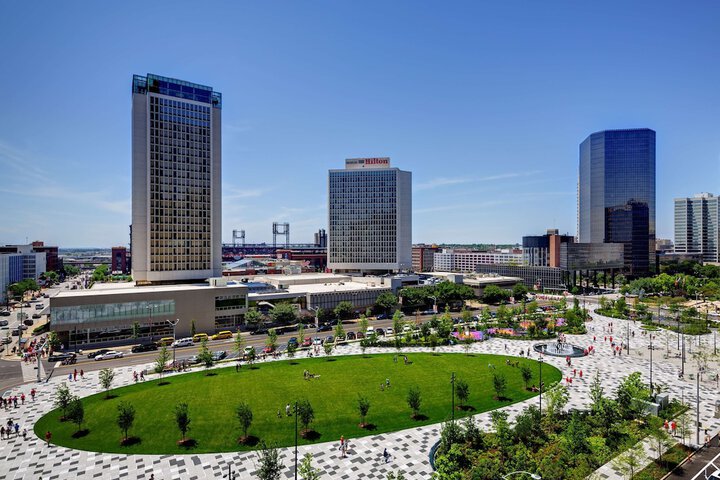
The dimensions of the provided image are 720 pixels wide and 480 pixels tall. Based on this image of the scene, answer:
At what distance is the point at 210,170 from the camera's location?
105688mm

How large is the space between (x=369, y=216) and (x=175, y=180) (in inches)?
3021

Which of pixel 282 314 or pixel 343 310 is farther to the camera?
pixel 343 310

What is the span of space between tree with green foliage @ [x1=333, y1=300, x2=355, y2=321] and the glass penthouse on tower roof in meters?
65.2

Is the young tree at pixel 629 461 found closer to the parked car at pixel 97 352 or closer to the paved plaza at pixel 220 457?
the paved plaza at pixel 220 457

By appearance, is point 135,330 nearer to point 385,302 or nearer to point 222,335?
point 222,335

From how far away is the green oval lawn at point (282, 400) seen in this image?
1535 inches

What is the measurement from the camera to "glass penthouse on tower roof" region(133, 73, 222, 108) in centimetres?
9719

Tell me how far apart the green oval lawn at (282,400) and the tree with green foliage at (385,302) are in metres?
41.3

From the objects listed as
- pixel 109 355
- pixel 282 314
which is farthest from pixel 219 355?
pixel 282 314

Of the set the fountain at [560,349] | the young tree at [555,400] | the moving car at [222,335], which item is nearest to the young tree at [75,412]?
the moving car at [222,335]

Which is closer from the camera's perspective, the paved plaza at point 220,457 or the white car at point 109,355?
the paved plaza at point 220,457

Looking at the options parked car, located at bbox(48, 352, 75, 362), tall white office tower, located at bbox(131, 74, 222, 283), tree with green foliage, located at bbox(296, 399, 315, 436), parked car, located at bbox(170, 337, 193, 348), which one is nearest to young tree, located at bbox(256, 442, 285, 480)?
tree with green foliage, located at bbox(296, 399, 315, 436)

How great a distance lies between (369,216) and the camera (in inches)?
6181

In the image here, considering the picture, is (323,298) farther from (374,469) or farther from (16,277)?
(16,277)
